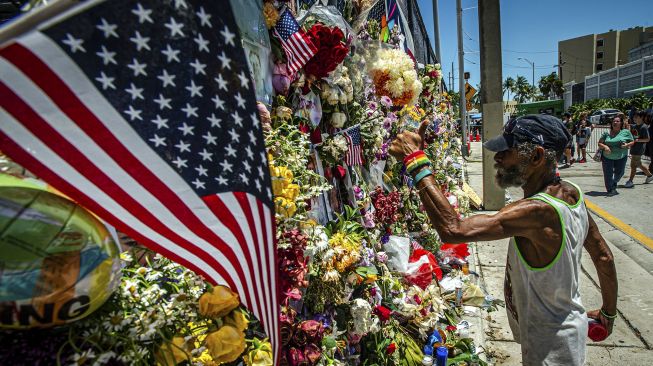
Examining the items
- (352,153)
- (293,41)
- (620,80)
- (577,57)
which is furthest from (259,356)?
(577,57)

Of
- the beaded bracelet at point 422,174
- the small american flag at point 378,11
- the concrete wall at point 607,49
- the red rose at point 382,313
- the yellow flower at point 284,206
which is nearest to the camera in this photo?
the yellow flower at point 284,206

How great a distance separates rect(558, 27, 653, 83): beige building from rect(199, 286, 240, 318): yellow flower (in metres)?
103

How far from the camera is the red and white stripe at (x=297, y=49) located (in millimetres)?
2291

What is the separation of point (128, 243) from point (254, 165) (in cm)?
69

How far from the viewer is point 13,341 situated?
38.0 inches

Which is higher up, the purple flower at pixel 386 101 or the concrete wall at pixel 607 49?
the concrete wall at pixel 607 49

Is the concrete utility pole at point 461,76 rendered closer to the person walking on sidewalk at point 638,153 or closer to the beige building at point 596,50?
the person walking on sidewalk at point 638,153

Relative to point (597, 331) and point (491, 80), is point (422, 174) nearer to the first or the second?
point (597, 331)

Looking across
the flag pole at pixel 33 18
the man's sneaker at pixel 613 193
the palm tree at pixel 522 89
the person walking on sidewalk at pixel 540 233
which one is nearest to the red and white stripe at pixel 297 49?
the person walking on sidewalk at pixel 540 233

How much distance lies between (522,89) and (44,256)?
392ft

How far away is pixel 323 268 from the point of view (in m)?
2.17

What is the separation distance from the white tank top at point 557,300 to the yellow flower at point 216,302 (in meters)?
1.70

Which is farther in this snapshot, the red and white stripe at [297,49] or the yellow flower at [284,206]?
the red and white stripe at [297,49]

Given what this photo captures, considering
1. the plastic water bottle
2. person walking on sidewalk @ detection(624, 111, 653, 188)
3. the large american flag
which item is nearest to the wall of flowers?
the large american flag
